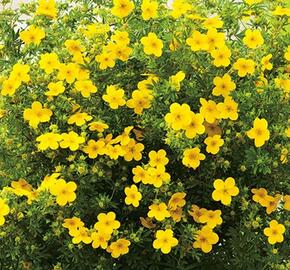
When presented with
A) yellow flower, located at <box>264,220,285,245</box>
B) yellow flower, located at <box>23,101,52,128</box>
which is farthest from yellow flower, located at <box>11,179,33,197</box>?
yellow flower, located at <box>264,220,285,245</box>

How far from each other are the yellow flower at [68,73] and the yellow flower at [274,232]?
768 mm

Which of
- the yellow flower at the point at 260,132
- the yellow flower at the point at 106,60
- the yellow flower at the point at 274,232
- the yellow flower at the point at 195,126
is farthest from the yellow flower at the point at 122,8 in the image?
the yellow flower at the point at 274,232

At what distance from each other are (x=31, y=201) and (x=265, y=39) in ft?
3.20

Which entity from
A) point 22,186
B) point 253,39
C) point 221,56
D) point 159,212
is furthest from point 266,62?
point 22,186

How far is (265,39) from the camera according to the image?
2971mm

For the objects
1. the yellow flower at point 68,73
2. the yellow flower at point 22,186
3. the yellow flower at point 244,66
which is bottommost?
the yellow flower at point 22,186

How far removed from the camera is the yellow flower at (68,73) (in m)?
2.76

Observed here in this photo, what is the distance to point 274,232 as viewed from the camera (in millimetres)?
2699

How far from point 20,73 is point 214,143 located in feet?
2.11

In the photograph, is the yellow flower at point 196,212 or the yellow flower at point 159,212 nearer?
the yellow flower at point 159,212

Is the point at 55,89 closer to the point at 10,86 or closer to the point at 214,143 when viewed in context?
the point at 10,86

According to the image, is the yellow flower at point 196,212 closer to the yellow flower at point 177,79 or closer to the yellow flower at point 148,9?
the yellow flower at point 177,79

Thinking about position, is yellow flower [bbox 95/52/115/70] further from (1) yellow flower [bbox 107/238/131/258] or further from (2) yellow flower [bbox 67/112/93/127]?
(1) yellow flower [bbox 107/238/131/258]

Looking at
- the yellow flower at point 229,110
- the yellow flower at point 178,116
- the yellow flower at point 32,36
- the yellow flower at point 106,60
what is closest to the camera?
the yellow flower at point 178,116
